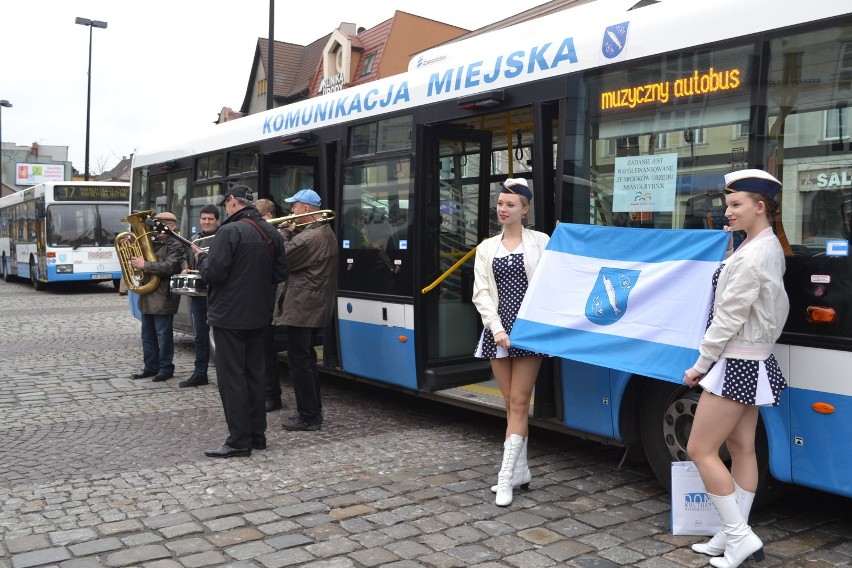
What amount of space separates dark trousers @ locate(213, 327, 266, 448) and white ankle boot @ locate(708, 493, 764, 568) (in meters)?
3.49

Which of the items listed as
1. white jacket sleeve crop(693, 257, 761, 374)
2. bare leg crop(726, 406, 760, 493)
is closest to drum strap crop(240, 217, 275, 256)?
white jacket sleeve crop(693, 257, 761, 374)

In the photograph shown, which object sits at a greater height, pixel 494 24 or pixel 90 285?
pixel 494 24

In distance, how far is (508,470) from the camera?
5.18 meters

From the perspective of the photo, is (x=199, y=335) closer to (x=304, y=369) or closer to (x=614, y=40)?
(x=304, y=369)

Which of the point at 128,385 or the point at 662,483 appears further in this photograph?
the point at 128,385

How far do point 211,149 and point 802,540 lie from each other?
26.8 ft

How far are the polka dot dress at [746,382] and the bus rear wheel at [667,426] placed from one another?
0.70 meters

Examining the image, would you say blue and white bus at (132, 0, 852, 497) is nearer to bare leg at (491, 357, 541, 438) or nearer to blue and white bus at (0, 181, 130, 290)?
bare leg at (491, 357, 541, 438)

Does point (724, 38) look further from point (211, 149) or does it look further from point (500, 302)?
point (211, 149)

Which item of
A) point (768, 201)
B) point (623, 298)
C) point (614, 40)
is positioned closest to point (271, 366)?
point (623, 298)

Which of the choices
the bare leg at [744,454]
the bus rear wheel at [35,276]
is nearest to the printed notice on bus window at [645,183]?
the bare leg at [744,454]

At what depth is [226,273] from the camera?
6.31 metres

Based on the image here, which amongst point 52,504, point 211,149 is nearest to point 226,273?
point 52,504

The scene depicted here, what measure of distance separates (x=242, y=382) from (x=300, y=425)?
906 mm
